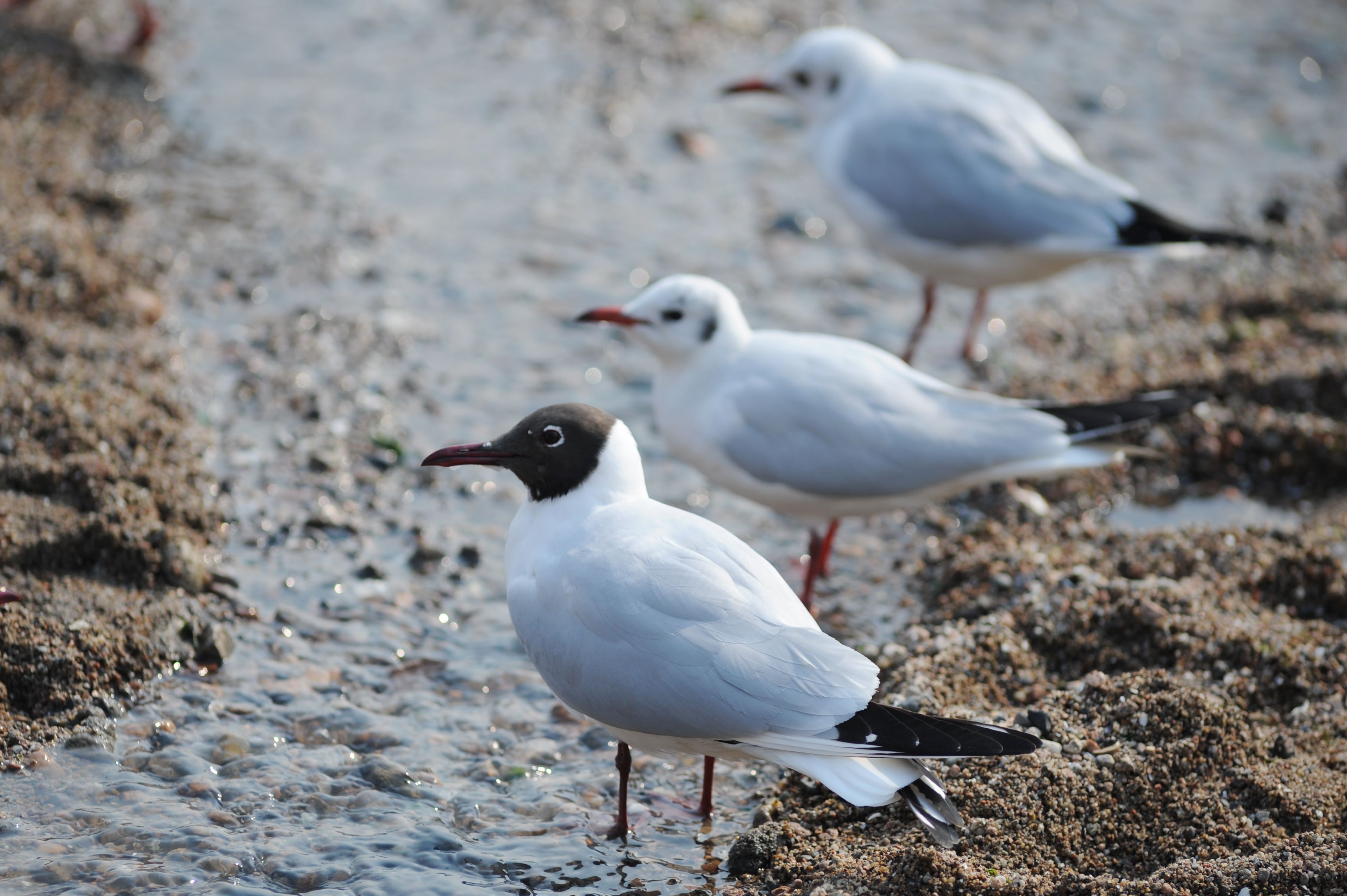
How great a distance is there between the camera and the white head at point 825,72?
22.2ft

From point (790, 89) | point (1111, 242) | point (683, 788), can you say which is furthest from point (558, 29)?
point (683, 788)

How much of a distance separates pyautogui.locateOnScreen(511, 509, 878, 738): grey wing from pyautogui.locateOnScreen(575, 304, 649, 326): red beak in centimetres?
140

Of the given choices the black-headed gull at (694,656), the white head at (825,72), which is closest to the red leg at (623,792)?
the black-headed gull at (694,656)

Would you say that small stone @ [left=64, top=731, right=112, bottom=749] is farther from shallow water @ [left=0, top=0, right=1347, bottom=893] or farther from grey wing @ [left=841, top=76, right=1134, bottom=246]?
grey wing @ [left=841, top=76, right=1134, bottom=246]

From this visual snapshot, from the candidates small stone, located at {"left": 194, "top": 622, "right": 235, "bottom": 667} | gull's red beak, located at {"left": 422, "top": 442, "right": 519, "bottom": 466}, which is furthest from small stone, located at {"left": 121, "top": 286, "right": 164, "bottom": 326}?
gull's red beak, located at {"left": 422, "top": 442, "right": 519, "bottom": 466}

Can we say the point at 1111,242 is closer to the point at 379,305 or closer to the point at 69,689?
the point at 379,305

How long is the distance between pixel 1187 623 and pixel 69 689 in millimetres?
3473

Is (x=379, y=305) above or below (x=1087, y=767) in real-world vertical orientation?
above

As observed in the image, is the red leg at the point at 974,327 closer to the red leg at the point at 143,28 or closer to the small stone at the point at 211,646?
the small stone at the point at 211,646

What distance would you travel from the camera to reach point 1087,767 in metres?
3.63

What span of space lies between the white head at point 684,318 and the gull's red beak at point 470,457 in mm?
1039

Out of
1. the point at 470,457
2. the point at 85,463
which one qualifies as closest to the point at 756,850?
the point at 470,457

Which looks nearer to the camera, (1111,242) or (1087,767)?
(1087,767)

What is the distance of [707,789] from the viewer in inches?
153
